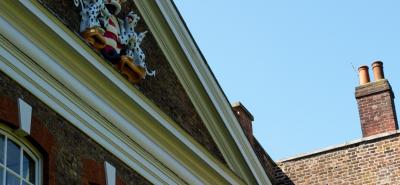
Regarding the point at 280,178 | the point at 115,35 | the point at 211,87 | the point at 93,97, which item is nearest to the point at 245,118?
the point at 211,87

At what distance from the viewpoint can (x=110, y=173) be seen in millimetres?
15977

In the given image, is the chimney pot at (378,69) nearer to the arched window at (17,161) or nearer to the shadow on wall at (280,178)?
the shadow on wall at (280,178)

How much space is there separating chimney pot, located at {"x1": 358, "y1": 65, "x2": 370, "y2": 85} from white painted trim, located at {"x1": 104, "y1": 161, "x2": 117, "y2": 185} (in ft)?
50.4

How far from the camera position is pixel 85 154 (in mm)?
15453

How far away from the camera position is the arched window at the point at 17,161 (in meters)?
13.7

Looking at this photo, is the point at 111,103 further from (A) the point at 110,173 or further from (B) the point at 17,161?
(B) the point at 17,161

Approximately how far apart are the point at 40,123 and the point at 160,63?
475cm

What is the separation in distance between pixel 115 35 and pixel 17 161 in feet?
11.6

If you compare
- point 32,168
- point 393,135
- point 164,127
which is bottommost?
point 32,168

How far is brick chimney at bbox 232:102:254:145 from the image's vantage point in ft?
74.1

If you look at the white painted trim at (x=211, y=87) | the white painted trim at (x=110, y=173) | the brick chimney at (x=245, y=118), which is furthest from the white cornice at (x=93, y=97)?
the brick chimney at (x=245, y=118)

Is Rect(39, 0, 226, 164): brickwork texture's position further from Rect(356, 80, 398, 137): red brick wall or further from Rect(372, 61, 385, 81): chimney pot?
Rect(372, 61, 385, 81): chimney pot

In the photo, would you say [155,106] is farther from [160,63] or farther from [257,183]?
[257,183]

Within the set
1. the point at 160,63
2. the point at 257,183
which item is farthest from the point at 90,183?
the point at 257,183
